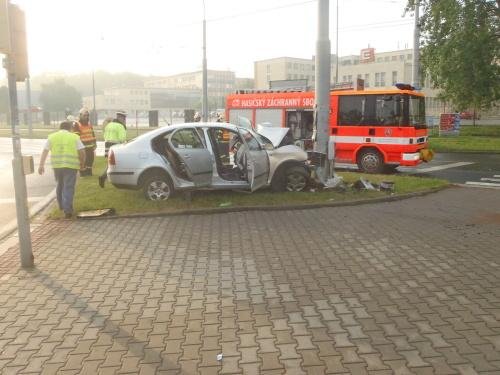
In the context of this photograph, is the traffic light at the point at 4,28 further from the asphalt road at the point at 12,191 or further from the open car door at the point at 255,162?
the open car door at the point at 255,162

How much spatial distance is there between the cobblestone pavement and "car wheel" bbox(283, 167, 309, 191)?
2617 mm

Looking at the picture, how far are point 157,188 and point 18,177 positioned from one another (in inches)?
156

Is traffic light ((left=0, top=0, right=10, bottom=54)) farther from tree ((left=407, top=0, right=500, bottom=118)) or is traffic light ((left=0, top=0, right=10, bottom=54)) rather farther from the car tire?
tree ((left=407, top=0, right=500, bottom=118))

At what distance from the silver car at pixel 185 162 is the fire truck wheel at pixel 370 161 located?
5495 mm

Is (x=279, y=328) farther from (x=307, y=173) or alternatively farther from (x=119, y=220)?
(x=307, y=173)

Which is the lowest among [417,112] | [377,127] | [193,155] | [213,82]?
[193,155]

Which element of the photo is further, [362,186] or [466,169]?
[466,169]

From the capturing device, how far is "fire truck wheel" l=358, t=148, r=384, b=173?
14.3 metres

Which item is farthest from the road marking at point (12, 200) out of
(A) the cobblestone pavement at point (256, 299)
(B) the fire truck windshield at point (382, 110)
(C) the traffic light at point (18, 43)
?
(B) the fire truck windshield at point (382, 110)

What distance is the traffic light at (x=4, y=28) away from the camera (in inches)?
203

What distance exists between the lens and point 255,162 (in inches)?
361

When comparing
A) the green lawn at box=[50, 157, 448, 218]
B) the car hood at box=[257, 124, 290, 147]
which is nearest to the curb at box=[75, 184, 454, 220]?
the green lawn at box=[50, 157, 448, 218]

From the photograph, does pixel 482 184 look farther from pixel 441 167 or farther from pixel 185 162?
pixel 185 162

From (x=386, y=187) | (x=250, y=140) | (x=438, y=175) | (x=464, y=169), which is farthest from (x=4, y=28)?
(x=464, y=169)
